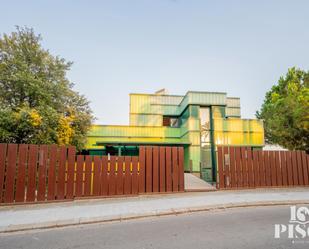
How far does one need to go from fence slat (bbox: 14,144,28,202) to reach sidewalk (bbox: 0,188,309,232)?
1.17 ft

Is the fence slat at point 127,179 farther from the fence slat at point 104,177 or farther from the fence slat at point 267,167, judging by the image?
the fence slat at point 267,167

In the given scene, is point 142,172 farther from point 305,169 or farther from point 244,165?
point 305,169

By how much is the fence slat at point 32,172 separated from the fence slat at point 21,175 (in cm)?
15

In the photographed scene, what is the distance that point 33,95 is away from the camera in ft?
39.1

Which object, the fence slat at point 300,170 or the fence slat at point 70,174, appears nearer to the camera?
the fence slat at point 70,174

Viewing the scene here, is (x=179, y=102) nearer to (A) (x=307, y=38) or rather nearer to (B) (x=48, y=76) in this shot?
(A) (x=307, y=38)

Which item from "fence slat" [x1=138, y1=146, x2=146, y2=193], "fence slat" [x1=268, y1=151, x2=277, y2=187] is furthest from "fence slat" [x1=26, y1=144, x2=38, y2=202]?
"fence slat" [x1=268, y1=151, x2=277, y2=187]

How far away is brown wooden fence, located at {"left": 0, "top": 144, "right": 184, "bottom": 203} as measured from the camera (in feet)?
20.1

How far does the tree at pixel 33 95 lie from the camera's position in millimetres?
10484

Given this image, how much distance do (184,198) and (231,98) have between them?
21.8m

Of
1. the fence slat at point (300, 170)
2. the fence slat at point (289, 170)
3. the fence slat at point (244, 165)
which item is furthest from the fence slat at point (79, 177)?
the fence slat at point (300, 170)

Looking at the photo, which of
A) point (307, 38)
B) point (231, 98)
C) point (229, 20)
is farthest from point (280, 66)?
point (229, 20)

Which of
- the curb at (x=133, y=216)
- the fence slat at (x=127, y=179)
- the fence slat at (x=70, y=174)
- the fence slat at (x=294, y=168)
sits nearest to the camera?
the curb at (x=133, y=216)

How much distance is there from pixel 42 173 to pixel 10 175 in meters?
0.97
